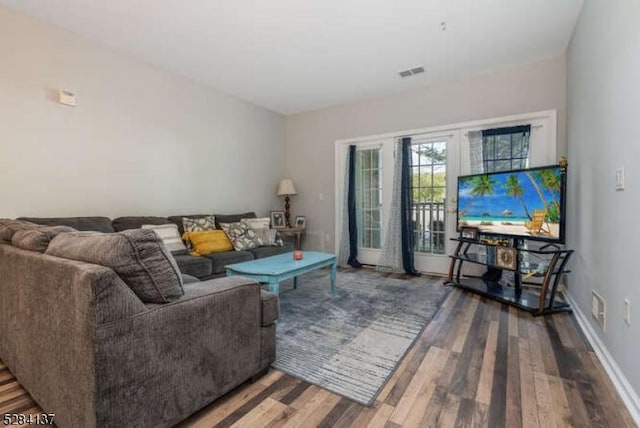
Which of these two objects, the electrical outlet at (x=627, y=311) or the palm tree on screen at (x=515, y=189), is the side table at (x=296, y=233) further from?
the electrical outlet at (x=627, y=311)

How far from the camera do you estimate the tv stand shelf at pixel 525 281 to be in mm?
2658

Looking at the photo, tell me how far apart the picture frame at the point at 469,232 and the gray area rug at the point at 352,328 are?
0.67 meters

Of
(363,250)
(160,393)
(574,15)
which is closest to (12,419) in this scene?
(160,393)

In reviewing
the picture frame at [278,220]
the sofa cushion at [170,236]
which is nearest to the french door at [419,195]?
the picture frame at [278,220]

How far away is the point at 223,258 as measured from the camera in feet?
11.0

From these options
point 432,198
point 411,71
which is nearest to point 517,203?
point 432,198

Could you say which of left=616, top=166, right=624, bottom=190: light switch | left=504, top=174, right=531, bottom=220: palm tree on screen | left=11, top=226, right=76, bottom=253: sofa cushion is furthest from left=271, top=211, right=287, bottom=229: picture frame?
left=616, top=166, right=624, bottom=190: light switch

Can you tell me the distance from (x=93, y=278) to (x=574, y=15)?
3.93 metres

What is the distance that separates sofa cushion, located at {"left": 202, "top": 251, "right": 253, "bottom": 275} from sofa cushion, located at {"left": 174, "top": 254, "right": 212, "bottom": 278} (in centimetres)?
7

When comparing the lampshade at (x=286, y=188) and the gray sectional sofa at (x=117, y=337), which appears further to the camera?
the lampshade at (x=286, y=188)

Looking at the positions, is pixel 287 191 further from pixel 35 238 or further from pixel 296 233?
pixel 35 238

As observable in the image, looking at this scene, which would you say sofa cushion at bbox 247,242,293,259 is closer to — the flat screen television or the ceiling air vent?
the flat screen television

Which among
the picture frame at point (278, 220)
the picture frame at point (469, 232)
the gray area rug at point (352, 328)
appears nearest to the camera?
the gray area rug at point (352, 328)

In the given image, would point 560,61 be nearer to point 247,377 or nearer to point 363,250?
point 363,250
